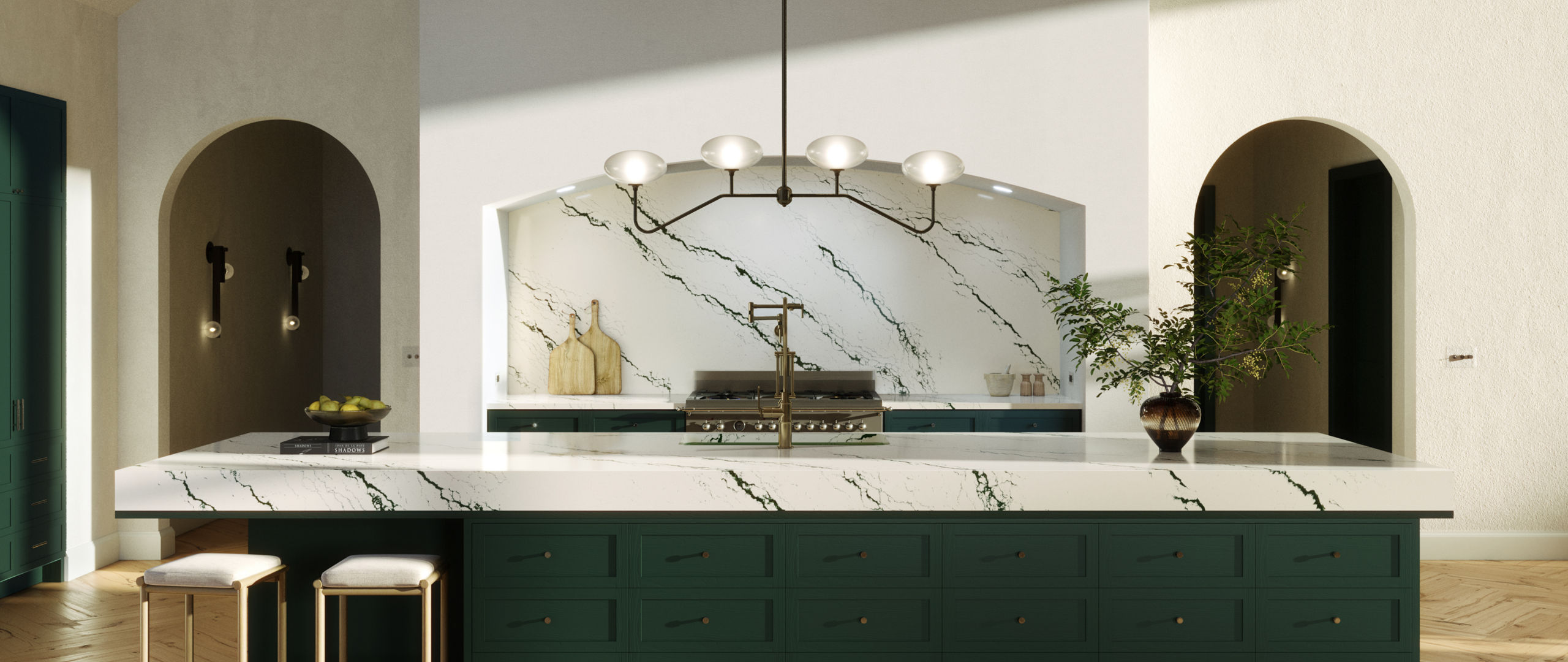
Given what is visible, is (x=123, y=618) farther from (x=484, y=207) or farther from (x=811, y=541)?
(x=811, y=541)

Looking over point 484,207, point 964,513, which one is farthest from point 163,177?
point 964,513

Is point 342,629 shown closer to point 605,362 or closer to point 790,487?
point 790,487

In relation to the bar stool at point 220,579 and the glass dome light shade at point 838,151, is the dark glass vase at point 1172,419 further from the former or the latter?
the bar stool at point 220,579

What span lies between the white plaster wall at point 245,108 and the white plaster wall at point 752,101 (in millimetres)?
466

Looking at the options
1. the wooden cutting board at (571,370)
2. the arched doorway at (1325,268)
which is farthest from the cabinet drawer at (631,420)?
the arched doorway at (1325,268)

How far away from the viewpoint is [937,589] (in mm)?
3229

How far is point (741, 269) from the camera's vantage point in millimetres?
5828

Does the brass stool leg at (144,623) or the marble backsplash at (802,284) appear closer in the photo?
the brass stool leg at (144,623)

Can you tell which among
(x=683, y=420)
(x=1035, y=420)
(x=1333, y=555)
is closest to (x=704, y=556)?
(x=1333, y=555)

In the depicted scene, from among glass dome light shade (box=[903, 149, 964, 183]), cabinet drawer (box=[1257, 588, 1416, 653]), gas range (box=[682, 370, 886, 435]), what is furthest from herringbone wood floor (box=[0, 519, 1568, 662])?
glass dome light shade (box=[903, 149, 964, 183])

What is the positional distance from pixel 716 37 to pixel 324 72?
2116 millimetres

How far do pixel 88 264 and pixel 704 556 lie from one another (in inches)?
157

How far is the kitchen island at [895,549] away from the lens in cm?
316

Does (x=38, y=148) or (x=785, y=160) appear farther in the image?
(x=38, y=148)
